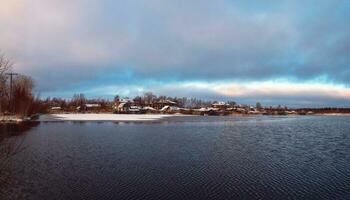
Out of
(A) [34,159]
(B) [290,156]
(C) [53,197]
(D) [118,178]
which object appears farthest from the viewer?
(B) [290,156]

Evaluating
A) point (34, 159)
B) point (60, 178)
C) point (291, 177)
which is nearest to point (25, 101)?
point (34, 159)

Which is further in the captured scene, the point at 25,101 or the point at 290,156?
the point at 25,101

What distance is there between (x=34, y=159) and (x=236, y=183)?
13.0 meters

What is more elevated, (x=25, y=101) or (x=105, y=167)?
(x=25, y=101)

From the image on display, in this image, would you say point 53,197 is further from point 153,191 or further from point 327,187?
point 327,187

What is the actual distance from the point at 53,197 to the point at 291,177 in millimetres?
11554

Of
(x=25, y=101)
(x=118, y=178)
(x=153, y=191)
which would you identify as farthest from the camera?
(x=25, y=101)

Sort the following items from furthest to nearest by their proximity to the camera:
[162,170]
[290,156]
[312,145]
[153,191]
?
[312,145] → [290,156] → [162,170] → [153,191]

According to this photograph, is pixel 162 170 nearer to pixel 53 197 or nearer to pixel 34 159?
pixel 53 197

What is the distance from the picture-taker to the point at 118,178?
1755 centimetres

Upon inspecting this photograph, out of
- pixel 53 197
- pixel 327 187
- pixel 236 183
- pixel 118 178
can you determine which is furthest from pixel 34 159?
pixel 327 187

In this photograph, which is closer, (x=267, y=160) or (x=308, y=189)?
(x=308, y=189)

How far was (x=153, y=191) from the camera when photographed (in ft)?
49.7

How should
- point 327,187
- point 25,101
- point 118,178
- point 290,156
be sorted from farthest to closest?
1. point 25,101
2. point 290,156
3. point 118,178
4. point 327,187
